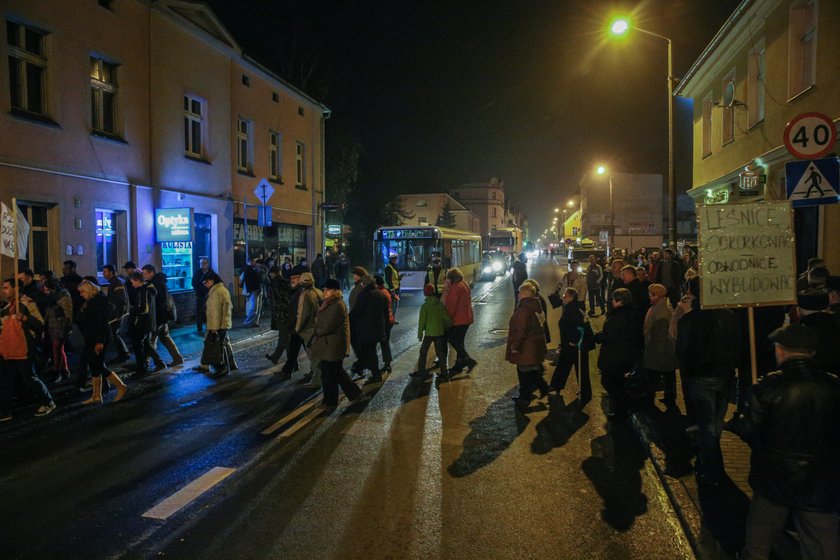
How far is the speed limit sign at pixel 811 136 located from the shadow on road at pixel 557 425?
393 cm

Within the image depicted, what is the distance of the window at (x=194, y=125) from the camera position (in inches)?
728

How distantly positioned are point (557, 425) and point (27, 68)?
12.9 meters

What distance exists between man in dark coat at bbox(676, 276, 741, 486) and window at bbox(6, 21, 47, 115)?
13532mm

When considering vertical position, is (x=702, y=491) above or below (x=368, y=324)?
below

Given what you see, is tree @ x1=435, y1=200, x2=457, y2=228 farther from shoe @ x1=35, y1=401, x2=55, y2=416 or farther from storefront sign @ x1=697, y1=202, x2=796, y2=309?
storefront sign @ x1=697, y1=202, x2=796, y2=309

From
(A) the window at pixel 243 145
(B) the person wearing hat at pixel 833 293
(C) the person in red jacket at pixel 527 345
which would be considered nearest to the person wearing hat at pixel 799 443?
(B) the person wearing hat at pixel 833 293

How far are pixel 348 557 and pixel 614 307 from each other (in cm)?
451

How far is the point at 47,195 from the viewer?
1334 cm

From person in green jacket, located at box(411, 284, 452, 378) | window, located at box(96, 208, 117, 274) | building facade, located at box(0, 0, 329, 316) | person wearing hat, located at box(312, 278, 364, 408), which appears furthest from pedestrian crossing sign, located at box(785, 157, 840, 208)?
window, located at box(96, 208, 117, 274)

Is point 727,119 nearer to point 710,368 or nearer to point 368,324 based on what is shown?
point 368,324

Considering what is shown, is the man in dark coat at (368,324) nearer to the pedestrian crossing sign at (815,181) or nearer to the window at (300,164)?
the pedestrian crossing sign at (815,181)

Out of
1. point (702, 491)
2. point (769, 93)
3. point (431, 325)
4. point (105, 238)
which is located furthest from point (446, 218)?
point (702, 491)

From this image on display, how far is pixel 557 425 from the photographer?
7.50 metres

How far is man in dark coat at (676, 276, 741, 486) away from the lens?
542 cm
